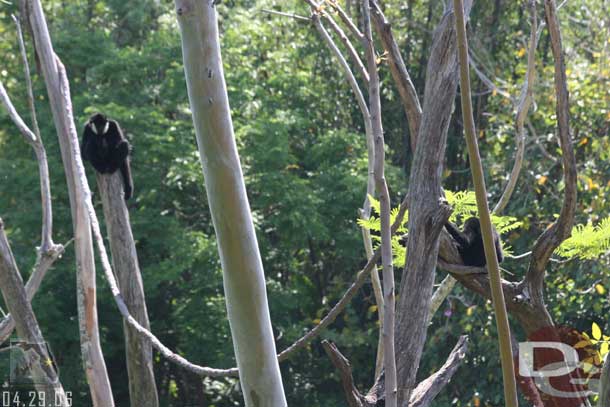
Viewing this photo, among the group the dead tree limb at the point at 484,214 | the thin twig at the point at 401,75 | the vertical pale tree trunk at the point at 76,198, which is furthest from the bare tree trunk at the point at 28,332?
the dead tree limb at the point at 484,214

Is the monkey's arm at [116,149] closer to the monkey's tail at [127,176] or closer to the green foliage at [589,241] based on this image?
the monkey's tail at [127,176]

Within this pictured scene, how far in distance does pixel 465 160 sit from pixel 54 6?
740cm

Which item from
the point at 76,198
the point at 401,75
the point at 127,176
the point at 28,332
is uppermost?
the point at 127,176

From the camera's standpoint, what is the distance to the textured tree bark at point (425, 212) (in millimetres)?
3107

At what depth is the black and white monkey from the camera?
5325 mm

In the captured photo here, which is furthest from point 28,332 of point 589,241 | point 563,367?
point 589,241

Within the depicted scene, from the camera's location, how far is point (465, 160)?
11.2 m

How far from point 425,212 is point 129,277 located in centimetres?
215

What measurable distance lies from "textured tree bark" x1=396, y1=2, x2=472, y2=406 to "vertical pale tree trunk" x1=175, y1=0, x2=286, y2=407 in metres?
0.73

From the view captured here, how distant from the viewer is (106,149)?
19.9ft

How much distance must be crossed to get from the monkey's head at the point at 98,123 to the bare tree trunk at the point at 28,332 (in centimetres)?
290

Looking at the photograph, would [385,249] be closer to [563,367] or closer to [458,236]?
[563,367]

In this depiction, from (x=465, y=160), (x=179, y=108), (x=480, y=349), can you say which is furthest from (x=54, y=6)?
(x=480, y=349)

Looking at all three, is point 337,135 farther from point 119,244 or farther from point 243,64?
point 119,244
